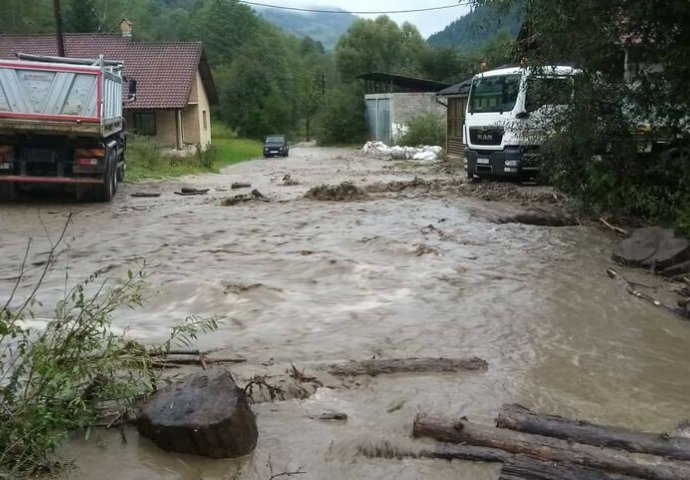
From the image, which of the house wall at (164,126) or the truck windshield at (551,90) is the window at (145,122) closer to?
the house wall at (164,126)

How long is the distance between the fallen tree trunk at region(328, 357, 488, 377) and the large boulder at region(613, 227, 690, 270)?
180 inches

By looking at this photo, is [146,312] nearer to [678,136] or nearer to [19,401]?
[19,401]

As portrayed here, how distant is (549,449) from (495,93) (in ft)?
47.6

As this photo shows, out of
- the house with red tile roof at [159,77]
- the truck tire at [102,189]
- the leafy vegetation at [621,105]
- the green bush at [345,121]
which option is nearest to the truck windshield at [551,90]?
the leafy vegetation at [621,105]

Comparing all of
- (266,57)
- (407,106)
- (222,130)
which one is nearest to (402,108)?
(407,106)

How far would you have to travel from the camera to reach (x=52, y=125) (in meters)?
14.2

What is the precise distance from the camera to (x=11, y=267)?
1005 cm

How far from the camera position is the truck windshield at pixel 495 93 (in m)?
17.1

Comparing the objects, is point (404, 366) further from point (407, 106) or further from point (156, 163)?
point (407, 106)

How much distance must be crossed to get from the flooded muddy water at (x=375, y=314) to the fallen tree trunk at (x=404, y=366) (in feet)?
0.36

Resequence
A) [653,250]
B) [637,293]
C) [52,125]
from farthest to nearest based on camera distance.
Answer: [52,125], [653,250], [637,293]

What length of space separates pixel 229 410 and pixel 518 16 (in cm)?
948

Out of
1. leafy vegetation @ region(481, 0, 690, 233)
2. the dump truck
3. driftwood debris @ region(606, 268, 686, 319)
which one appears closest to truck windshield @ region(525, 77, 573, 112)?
leafy vegetation @ region(481, 0, 690, 233)

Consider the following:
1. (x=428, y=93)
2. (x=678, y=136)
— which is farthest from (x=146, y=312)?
(x=428, y=93)
